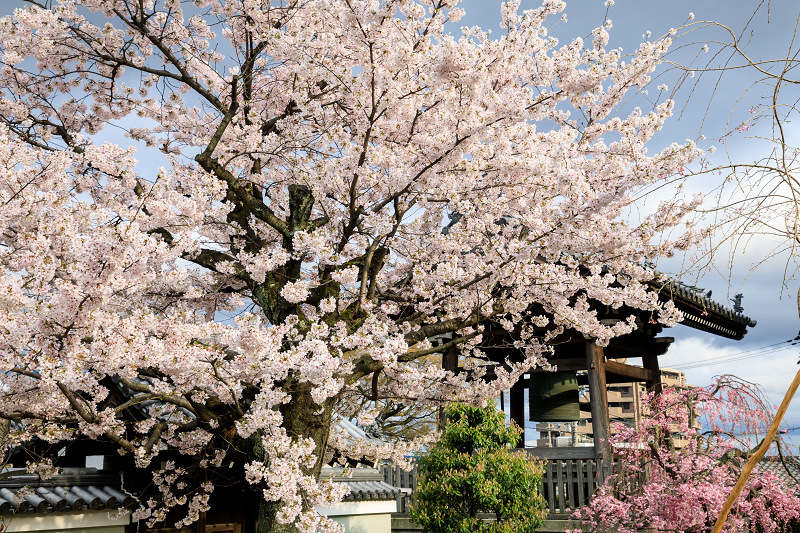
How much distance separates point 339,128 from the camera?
24.0ft

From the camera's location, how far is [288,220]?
8.28m

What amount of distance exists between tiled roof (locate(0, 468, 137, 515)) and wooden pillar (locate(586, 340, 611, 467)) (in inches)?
321

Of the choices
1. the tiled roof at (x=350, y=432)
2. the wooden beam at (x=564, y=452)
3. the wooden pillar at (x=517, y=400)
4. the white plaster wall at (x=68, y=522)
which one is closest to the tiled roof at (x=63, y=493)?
the white plaster wall at (x=68, y=522)

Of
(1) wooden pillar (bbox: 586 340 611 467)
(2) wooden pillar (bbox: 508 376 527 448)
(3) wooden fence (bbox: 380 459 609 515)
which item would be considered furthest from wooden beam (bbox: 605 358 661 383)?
(2) wooden pillar (bbox: 508 376 527 448)

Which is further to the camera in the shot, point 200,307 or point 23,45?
point 200,307

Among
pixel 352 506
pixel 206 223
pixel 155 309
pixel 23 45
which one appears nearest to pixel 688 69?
pixel 206 223

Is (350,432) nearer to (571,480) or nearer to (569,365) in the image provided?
(571,480)

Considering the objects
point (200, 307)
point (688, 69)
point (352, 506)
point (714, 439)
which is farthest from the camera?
point (352, 506)

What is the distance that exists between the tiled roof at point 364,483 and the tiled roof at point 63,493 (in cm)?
391

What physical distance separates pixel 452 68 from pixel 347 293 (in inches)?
142

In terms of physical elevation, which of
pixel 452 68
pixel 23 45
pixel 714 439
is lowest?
pixel 714 439

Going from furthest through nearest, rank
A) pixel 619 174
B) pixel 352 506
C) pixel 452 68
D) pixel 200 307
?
pixel 352 506, pixel 200 307, pixel 619 174, pixel 452 68

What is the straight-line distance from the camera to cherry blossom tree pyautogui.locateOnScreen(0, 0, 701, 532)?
19.1ft

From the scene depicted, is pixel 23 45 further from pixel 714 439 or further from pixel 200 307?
pixel 714 439
